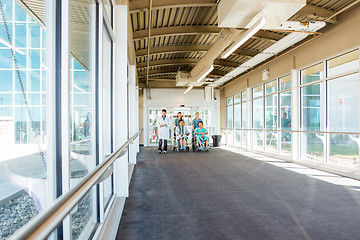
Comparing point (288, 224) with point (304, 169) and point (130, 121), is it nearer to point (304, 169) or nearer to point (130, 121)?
point (304, 169)

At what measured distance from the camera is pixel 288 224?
315cm

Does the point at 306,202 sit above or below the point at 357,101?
below

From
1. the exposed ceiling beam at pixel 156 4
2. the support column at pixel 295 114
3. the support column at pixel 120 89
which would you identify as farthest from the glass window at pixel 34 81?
the support column at pixel 295 114

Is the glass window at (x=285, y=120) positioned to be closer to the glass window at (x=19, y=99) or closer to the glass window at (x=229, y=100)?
the glass window at (x=229, y=100)

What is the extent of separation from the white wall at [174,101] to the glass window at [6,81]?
14.0m

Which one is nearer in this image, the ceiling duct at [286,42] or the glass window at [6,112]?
the glass window at [6,112]

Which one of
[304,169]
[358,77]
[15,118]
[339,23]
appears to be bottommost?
[304,169]

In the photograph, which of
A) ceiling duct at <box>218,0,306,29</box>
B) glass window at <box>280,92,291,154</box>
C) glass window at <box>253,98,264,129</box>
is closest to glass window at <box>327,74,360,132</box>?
glass window at <box>280,92,291,154</box>

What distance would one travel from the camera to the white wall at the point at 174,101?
1542 centimetres

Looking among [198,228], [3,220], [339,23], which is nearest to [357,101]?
[339,23]

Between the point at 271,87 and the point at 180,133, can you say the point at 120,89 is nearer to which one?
the point at 180,133

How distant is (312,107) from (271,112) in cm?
262

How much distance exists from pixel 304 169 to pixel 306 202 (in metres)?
3.31

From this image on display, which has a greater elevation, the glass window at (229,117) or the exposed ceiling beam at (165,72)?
the exposed ceiling beam at (165,72)
